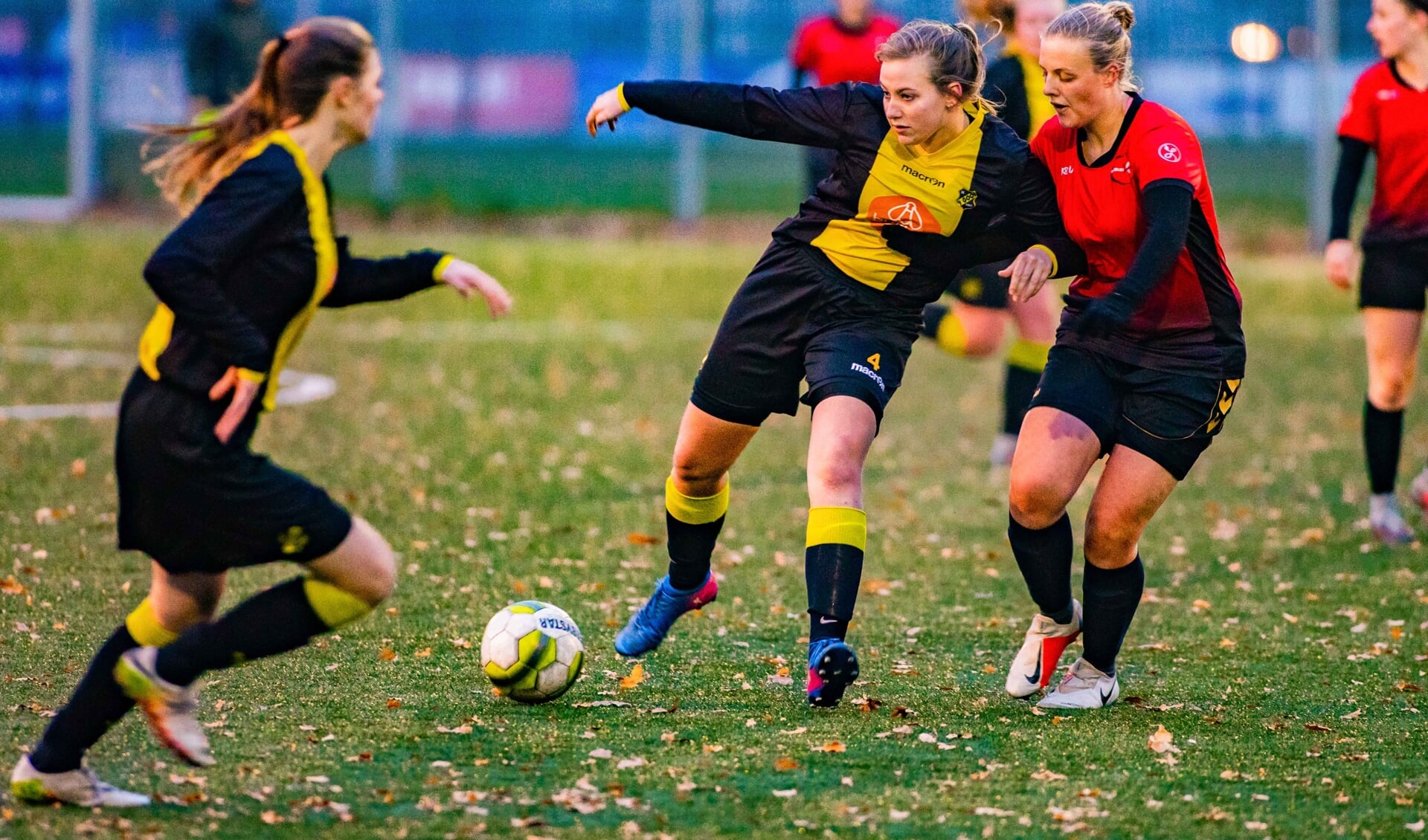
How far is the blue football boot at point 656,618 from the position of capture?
5.52m

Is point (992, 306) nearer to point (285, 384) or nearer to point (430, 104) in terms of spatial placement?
point (285, 384)

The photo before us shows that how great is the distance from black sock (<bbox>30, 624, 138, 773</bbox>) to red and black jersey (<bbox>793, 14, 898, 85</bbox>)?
810 centimetres

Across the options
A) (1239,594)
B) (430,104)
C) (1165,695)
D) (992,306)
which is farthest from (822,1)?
(1165,695)

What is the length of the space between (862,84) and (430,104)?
17382 millimetres

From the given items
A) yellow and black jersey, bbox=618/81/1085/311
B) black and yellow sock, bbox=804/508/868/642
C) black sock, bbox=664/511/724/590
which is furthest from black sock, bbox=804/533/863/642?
yellow and black jersey, bbox=618/81/1085/311

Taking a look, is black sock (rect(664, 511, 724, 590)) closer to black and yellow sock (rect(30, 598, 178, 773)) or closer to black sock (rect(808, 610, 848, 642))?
black sock (rect(808, 610, 848, 642))

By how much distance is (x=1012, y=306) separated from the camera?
8.91 m

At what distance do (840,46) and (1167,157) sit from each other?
22.8 ft

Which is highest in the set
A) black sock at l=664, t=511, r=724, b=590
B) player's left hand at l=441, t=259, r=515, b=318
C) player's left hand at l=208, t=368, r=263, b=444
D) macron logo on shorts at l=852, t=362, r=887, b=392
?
player's left hand at l=441, t=259, r=515, b=318

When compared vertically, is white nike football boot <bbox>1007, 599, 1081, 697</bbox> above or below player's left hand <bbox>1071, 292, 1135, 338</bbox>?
below

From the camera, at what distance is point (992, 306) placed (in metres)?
8.77

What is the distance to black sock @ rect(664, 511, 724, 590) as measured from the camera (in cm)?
557

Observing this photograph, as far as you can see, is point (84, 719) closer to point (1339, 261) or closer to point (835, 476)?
point (835, 476)

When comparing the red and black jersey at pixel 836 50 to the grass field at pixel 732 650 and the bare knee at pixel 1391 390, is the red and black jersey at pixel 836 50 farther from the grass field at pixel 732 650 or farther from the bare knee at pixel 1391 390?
the bare knee at pixel 1391 390
